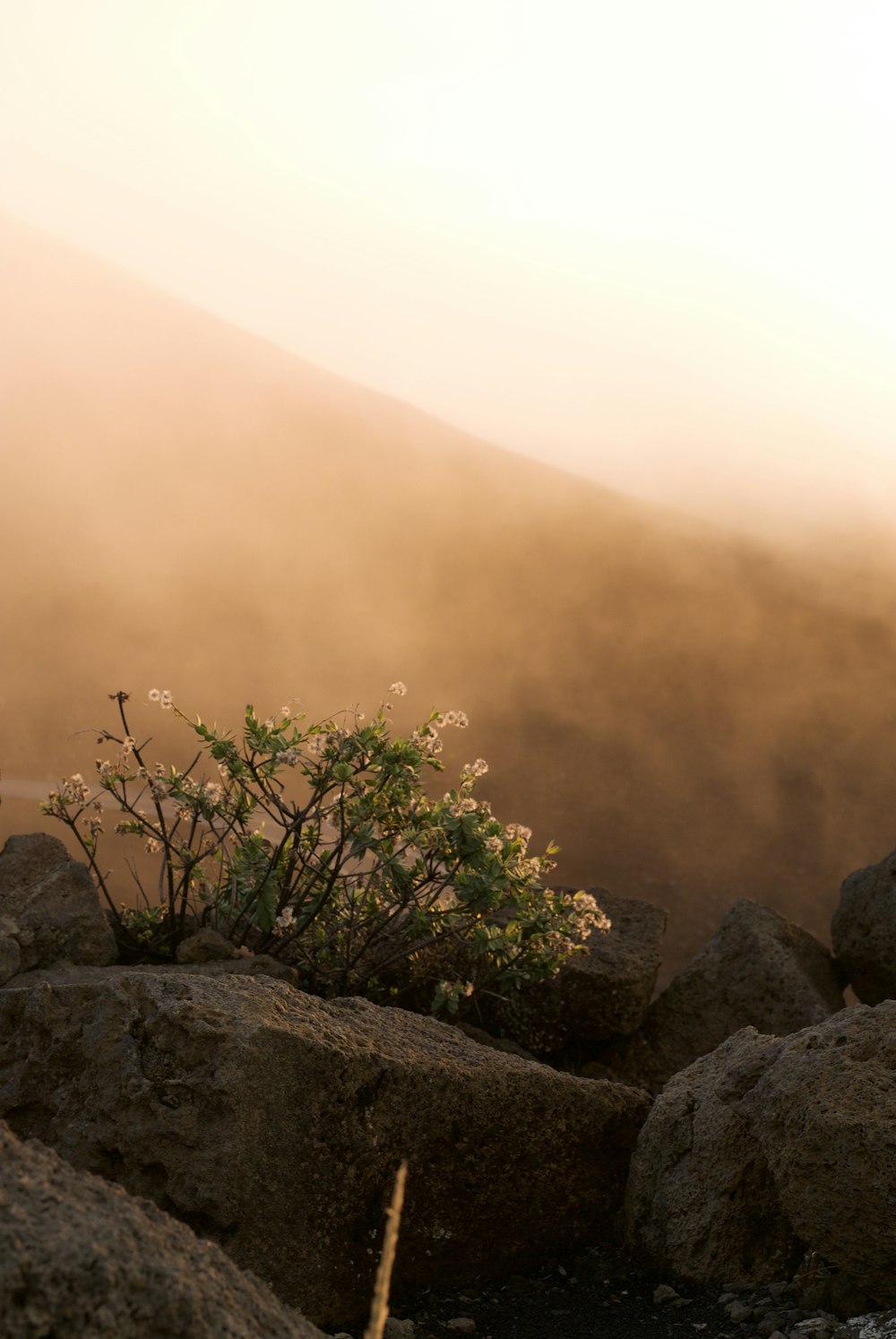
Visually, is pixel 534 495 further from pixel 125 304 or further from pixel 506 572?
pixel 125 304

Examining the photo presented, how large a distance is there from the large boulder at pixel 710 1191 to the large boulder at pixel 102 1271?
1717mm

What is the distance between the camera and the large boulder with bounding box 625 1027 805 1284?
3.31 metres

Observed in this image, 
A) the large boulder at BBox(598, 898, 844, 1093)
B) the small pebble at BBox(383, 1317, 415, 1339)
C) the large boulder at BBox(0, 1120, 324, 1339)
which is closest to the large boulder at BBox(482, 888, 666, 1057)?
the large boulder at BBox(598, 898, 844, 1093)

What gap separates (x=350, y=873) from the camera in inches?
194

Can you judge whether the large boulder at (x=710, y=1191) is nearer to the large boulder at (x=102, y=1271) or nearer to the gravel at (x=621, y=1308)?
the gravel at (x=621, y=1308)

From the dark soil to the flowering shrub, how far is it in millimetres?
1316

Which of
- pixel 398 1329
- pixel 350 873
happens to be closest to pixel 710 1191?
pixel 398 1329

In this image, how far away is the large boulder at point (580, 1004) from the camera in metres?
5.50

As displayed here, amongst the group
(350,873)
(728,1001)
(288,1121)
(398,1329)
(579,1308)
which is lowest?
(398,1329)

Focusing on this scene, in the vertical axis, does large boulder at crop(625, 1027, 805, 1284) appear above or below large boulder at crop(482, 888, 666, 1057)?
below

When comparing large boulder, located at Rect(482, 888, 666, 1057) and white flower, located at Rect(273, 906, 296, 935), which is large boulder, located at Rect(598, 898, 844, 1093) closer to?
large boulder, located at Rect(482, 888, 666, 1057)

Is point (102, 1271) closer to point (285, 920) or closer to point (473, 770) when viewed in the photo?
point (285, 920)

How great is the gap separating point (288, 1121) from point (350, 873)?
6.38 ft

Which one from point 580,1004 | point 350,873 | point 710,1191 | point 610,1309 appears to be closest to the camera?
point 610,1309
